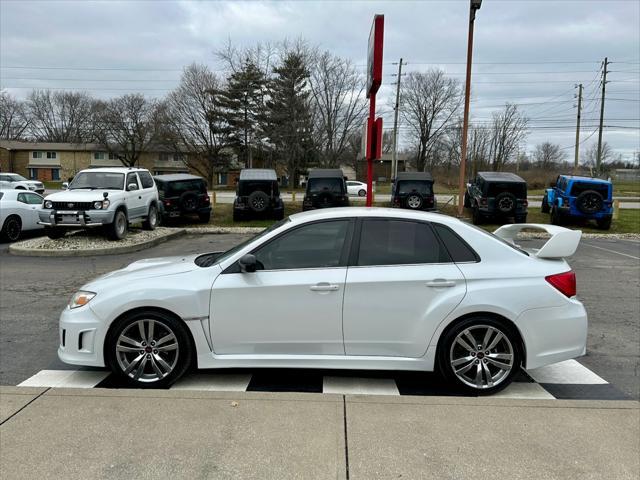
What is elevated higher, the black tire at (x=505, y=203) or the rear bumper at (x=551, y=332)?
the black tire at (x=505, y=203)

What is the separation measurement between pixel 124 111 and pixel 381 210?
6709 cm

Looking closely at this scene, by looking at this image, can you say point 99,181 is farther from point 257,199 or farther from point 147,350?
point 147,350

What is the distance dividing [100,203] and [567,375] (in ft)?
37.5

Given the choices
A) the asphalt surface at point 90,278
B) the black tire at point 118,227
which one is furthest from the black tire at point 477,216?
the black tire at point 118,227

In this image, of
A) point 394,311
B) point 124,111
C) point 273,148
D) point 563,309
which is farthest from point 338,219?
point 124,111

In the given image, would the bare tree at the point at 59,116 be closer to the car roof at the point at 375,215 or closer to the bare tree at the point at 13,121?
the bare tree at the point at 13,121

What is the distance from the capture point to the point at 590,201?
64.8ft

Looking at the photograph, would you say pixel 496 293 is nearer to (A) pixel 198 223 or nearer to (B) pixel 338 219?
(B) pixel 338 219

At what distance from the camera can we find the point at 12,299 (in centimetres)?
745

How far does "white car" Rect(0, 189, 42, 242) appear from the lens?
45.0 ft

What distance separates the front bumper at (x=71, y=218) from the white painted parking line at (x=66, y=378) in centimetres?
887

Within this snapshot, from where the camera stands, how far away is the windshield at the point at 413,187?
21312mm

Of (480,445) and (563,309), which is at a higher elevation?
(563,309)

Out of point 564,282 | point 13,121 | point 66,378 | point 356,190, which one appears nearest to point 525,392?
point 564,282
